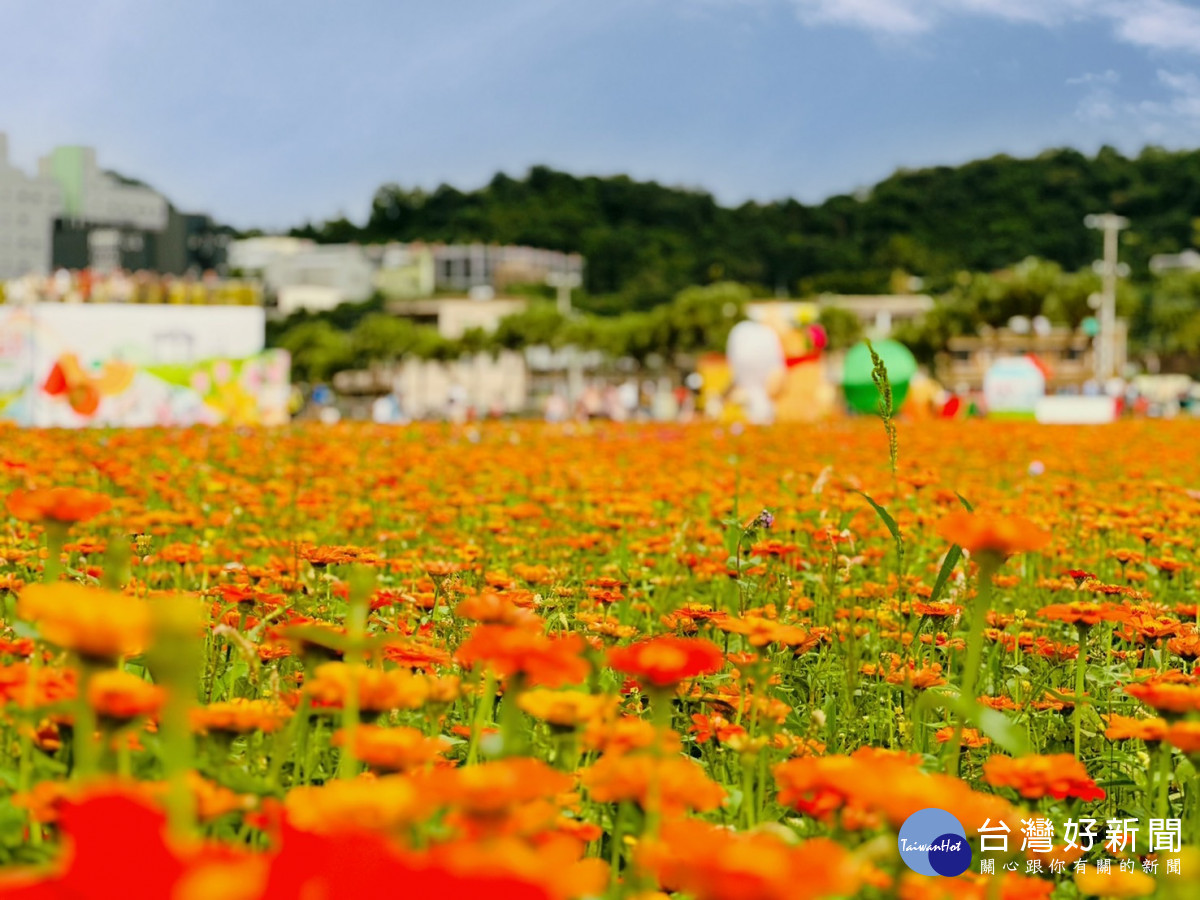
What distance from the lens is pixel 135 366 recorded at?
17297mm

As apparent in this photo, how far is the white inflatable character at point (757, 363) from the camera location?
2119 cm

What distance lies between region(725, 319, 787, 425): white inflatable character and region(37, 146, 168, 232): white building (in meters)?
12.3

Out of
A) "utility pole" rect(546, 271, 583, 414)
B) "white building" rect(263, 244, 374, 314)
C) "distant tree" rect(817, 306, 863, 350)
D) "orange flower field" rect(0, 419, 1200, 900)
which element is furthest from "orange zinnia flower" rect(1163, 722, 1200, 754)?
"white building" rect(263, 244, 374, 314)

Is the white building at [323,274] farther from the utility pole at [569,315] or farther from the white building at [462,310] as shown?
the utility pole at [569,315]

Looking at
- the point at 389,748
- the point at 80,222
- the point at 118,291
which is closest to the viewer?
the point at 389,748

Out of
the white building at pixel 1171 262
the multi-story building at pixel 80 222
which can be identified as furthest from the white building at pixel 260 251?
the multi-story building at pixel 80 222

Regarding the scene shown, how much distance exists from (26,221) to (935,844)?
86.3 feet

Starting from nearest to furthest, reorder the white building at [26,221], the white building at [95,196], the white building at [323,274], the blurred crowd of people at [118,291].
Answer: the blurred crowd of people at [118,291] < the white building at [26,221] < the white building at [95,196] < the white building at [323,274]

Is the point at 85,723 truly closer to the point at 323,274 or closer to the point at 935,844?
the point at 935,844

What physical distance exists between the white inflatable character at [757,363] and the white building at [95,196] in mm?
12339

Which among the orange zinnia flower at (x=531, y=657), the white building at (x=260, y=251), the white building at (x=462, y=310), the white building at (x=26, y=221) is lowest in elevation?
the orange zinnia flower at (x=531, y=657)

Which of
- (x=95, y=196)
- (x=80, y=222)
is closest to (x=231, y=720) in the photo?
(x=80, y=222)

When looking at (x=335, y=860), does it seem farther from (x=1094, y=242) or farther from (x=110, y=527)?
(x=1094, y=242)

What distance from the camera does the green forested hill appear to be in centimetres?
6391
